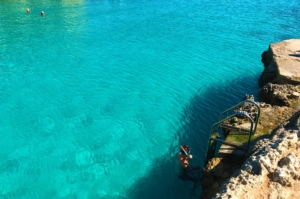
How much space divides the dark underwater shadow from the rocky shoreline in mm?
1835

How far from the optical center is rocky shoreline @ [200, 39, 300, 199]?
268 inches

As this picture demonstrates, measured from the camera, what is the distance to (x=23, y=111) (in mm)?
15875

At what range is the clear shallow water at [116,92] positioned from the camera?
467 inches

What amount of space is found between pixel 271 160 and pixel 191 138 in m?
6.59

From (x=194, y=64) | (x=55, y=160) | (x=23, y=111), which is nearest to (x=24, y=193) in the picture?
(x=55, y=160)

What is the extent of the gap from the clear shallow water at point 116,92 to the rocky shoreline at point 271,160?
91.0 inches

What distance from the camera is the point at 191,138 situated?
45.2 feet

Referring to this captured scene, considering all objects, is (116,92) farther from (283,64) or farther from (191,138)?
(283,64)

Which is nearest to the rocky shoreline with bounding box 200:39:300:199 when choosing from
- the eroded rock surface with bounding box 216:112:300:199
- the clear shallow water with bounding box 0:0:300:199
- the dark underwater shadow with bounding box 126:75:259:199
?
the eroded rock surface with bounding box 216:112:300:199

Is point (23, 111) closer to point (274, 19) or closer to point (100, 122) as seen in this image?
point (100, 122)

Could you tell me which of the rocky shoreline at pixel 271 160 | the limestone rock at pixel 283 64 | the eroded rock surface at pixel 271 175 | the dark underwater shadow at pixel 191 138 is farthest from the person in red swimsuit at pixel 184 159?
the limestone rock at pixel 283 64

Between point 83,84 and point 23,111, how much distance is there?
4.56 m

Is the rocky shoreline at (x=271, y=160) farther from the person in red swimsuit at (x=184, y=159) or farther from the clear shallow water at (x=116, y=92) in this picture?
the clear shallow water at (x=116, y=92)

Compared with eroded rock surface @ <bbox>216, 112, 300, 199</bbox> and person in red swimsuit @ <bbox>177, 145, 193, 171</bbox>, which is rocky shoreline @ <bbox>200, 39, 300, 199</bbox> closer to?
eroded rock surface @ <bbox>216, 112, 300, 199</bbox>
